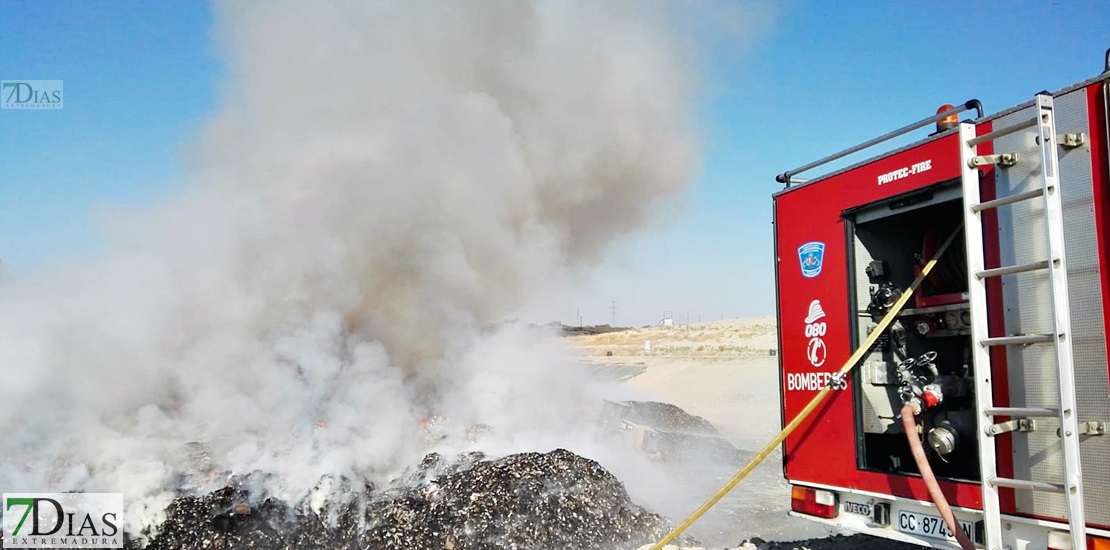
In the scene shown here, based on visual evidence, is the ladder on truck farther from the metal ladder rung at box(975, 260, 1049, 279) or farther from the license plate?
the license plate

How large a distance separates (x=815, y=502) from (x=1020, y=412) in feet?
5.60

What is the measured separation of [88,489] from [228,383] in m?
4.54

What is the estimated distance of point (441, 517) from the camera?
739cm

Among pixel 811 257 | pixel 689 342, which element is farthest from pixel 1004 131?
pixel 689 342

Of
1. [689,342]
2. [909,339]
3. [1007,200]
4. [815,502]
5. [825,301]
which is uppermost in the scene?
[1007,200]

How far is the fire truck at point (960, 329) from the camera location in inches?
127

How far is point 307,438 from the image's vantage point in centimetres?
993

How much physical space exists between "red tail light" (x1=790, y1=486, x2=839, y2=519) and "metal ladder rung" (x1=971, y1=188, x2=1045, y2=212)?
206 centimetres

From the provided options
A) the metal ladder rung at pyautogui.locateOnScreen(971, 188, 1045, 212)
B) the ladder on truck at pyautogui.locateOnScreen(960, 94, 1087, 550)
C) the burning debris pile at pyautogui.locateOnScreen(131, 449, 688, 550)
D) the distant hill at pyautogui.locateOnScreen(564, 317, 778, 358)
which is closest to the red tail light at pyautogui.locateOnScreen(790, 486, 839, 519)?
the ladder on truck at pyautogui.locateOnScreen(960, 94, 1087, 550)

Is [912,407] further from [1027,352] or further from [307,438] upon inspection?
[307,438]

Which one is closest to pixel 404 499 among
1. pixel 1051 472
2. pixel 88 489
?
pixel 88 489

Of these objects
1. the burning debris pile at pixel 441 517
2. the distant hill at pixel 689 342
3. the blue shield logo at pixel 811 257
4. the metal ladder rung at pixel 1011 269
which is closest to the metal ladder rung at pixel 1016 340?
the metal ladder rung at pixel 1011 269

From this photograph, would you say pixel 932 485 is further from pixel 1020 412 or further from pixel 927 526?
pixel 1020 412

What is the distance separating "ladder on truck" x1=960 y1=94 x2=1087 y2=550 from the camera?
3.17 m
